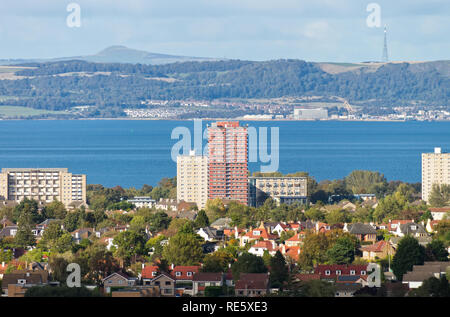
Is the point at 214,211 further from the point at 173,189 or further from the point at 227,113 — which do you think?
the point at 227,113

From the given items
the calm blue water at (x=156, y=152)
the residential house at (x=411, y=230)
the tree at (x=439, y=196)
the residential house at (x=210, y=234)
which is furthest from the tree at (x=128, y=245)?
the calm blue water at (x=156, y=152)

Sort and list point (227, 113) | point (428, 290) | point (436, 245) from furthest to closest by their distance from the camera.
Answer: point (227, 113) < point (436, 245) < point (428, 290)

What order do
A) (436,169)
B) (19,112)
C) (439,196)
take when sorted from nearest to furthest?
(439,196), (436,169), (19,112)

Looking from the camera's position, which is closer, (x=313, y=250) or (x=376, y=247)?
(x=313, y=250)

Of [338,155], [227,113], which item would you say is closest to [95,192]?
[338,155]

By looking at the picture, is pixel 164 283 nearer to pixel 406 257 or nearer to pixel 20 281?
pixel 20 281

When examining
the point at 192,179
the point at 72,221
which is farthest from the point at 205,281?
the point at 192,179

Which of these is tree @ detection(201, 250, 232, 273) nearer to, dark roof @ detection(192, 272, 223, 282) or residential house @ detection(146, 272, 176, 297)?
dark roof @ detection(192, 272, 223, 282)
